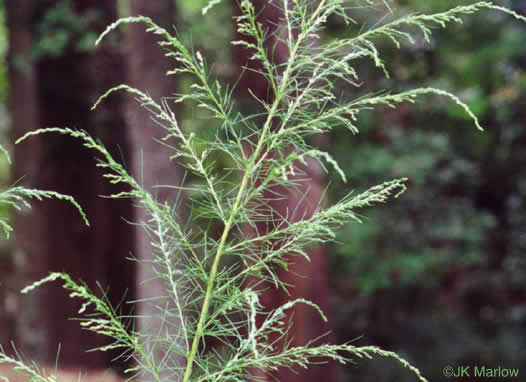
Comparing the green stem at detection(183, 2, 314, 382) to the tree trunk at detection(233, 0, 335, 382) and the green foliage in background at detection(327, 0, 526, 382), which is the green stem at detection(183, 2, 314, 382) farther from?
the green foliage in background at detection(327, 0, 526, 382)

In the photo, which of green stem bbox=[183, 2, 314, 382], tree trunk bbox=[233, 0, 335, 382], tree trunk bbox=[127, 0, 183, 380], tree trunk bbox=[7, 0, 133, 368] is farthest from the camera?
tree trunk bbox=[7, 0, 133, 368]

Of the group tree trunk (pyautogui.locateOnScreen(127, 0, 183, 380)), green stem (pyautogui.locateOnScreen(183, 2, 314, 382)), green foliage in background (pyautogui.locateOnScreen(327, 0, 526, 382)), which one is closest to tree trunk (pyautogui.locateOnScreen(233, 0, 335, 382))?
tree trunk (pyautogui.locateOnScreen(127, 0, 183, 380))

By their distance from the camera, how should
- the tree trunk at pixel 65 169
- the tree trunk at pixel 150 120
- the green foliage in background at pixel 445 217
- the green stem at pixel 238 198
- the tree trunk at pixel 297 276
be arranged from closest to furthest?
the green stem at pixel 238 198, the tree trunk at pixel 297 276, the tree trunk at pixel 150 120, the tree trunk at pixel 65 169, the green foliage in background at pixel 445 217

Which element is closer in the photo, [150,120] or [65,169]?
[150,120]

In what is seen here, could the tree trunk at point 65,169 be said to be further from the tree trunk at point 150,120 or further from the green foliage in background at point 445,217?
the green foliage in background at point 445,217

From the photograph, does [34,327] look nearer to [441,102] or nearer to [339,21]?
[339,21]

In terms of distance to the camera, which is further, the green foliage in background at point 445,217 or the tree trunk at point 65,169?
the green foliage in background at point 445,217

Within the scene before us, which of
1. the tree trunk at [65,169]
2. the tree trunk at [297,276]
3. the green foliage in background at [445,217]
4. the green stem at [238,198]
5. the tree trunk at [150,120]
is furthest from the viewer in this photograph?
the green foliage in background at [445,217]

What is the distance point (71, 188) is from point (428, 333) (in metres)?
5.79

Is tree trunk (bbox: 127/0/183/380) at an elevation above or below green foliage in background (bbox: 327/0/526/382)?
above

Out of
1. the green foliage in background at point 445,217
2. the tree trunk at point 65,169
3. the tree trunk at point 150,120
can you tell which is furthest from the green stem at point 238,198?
the tree trunk at point 65,169

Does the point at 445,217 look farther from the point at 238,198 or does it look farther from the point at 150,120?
the point at 238,198

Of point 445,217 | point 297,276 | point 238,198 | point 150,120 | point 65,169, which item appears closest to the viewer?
point 238,198

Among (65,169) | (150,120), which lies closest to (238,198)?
(150,120)
